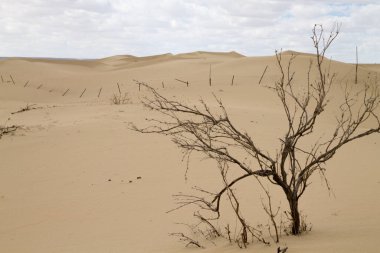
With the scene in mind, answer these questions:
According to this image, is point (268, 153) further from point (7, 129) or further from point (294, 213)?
point (7, 129)

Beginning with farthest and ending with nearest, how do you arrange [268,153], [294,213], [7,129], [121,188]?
1. [7,129]
2. [121,188]
3. [268,153]
4. [294,213]

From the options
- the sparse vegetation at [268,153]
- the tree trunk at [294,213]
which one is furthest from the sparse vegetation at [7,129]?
the tree trunk at [294,213]

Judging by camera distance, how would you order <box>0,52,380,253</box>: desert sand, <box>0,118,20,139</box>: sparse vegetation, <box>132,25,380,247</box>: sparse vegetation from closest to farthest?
<box>132,25,380,247</box>: sparse vegetation < <box>0,52,380,253</box>: desert sand < <box>0,118,20,139</box>: sparse vegetation

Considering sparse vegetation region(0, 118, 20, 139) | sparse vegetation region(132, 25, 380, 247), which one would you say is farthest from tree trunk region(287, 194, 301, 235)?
sparse vegetation region(0, 118, 20, 139)

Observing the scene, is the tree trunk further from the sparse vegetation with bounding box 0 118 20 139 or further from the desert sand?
the sparse vegetation with bounding box 0 118 20 139

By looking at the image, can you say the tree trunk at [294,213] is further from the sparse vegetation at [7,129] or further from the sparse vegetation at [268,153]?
the sparse vegetation at [7,129]

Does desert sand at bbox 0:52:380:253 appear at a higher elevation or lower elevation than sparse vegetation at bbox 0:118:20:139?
lower

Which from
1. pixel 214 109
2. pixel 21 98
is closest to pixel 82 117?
pixel 214 109

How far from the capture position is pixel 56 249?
414cm

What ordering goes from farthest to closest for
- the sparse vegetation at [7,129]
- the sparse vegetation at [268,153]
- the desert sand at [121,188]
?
the sparse vegetation at [7,129], the desert sand at [121,188], the sparse vegetation at [268,153]

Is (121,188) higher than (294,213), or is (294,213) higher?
(294,213)

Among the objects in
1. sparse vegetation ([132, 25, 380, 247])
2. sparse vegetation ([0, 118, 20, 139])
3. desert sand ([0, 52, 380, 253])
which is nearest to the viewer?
sparse vegetation ([132, 25, 380, 247])

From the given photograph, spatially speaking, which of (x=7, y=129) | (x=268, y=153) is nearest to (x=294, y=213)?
(x=268, y=153)

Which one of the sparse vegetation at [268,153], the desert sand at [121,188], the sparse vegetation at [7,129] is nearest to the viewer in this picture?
the sparse vegetation at [268,153]
